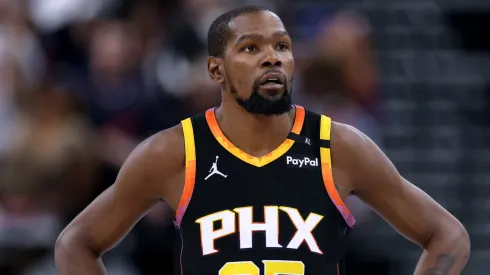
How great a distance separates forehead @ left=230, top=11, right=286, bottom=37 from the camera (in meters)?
4.77

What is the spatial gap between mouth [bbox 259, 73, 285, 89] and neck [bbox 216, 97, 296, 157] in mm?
236

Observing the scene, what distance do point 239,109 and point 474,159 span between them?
18.5 ft

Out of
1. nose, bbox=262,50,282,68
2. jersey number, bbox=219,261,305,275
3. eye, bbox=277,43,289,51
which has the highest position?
eye, bbox=277,43,289,51

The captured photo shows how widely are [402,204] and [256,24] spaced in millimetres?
1057

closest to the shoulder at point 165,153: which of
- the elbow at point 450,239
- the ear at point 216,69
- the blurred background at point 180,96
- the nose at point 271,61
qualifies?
the ear at point 216,69

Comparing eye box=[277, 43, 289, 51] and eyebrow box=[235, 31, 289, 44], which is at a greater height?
eyebrow box=[235, 31, 289, 44]

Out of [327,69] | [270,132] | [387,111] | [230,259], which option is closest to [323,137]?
[270,132]

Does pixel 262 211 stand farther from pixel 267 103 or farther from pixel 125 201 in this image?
pixel 125 201

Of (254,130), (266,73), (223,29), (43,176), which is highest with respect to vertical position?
(223,29)

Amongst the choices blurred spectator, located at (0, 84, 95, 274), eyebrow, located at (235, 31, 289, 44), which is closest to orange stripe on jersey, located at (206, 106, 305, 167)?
eyebrow, located at (235, 31, 289, 44)

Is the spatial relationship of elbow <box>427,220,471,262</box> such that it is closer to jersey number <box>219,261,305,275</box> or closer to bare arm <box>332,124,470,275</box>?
bare arm <box>332,124,470,275</box>

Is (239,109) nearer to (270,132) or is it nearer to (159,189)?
(270,132)

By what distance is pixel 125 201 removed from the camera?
4910 mm

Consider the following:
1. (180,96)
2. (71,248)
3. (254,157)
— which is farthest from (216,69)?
(180,96)
